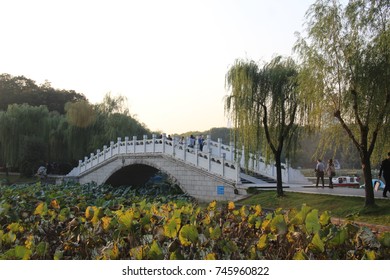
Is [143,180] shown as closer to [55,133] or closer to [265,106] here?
[55,133]

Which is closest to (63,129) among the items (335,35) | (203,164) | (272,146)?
(203,164)

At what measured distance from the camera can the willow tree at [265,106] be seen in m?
12.4

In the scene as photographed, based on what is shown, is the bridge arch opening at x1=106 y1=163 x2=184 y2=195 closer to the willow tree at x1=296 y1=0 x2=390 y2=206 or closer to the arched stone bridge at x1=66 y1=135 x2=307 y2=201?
the arched stone bridge at x1=66 y1=135 x2=307 y2=201

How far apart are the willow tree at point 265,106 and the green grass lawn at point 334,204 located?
0.50 meters

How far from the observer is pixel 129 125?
87.7 feet

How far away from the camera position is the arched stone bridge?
14.2 m

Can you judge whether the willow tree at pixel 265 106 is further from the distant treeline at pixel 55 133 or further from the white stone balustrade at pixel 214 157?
the distant treeline at pixel 55 133

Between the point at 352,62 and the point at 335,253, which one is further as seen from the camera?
the point at 352,62

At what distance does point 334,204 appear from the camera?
10.2 m

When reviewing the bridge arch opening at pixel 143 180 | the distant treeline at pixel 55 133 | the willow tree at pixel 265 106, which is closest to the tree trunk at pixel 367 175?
the willow tree at pixel 265 106

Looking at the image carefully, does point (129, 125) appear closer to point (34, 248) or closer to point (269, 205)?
point (269, 205)

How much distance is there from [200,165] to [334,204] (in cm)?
594
